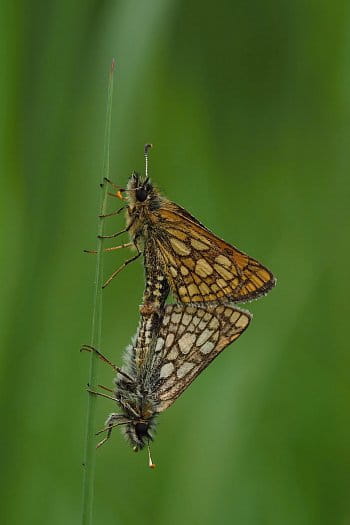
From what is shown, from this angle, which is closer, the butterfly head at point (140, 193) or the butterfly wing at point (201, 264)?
the butterfly wing at point (201, 264)

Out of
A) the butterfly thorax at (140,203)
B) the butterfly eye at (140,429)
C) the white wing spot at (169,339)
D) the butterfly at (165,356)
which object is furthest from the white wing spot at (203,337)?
the butterfly thorax at (140,203)

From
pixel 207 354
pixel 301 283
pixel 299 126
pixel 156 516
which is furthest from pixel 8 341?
pixel 299 126

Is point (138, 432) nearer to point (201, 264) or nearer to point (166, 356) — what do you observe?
point (166, 356)

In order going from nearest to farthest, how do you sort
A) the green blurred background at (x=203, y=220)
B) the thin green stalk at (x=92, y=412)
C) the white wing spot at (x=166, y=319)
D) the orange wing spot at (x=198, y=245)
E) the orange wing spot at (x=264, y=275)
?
the thin green stalk at (x=92, y=412) < the green blurred background at (x=203, y=220) < the orange wing spot at (x=264, y=275) < the white wing spot at (x=166, y=319) < the orange wing spot at (x=198, y=245)

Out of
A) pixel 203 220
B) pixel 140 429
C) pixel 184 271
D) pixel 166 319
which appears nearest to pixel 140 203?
pixel 184 271

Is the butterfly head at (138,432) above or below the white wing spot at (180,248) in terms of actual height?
below

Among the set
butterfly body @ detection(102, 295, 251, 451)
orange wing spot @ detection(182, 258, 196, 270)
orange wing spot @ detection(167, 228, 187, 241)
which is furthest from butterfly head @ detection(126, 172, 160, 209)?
butterfly body @ detection(102, 295, 251, 451)

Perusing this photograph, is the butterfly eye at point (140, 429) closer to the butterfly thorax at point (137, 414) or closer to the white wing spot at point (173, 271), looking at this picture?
the butterfly thorax at point (137, 414)
